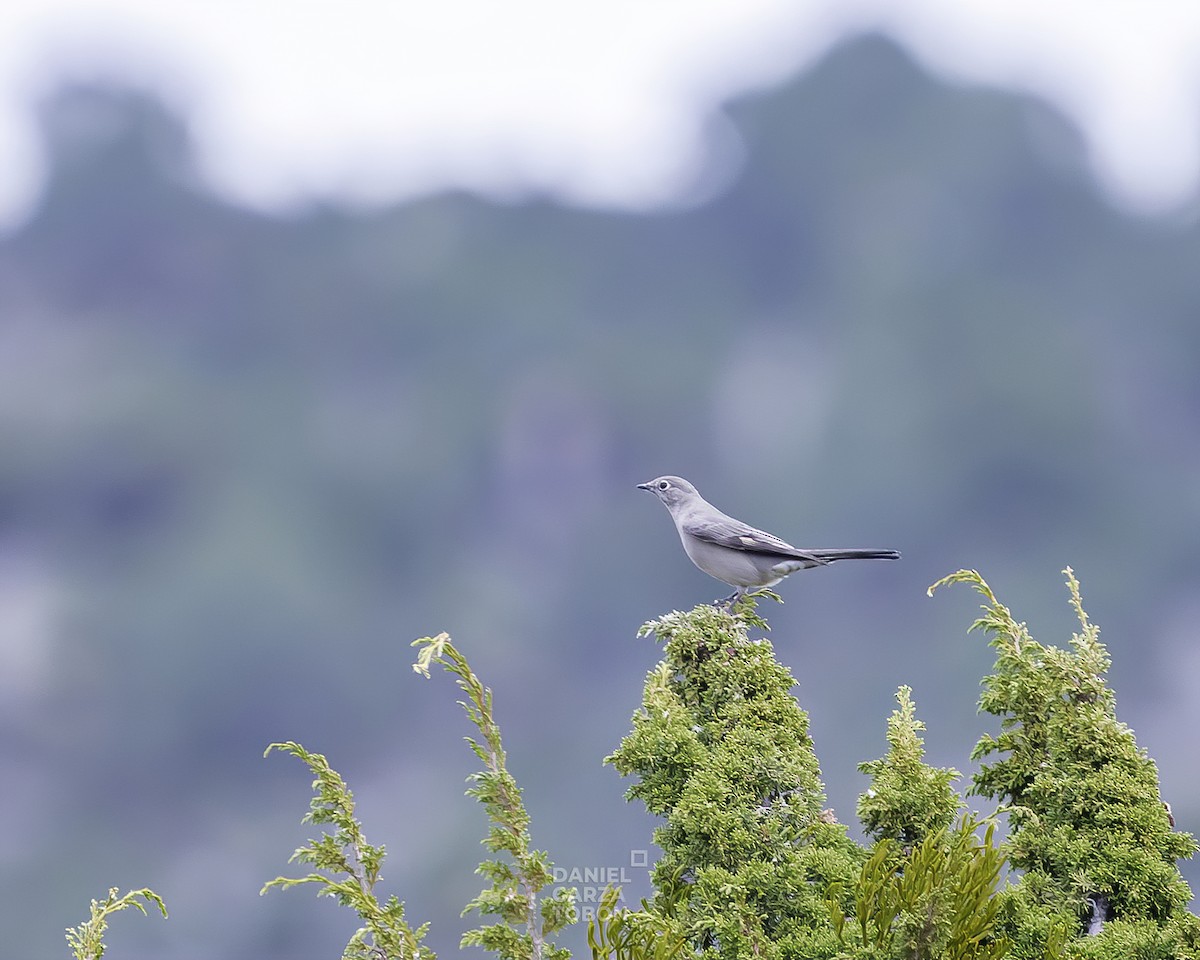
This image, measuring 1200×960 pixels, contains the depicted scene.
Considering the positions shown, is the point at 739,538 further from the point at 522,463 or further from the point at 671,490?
the point at 522,463

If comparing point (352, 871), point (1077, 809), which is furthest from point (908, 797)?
point (352, 871)

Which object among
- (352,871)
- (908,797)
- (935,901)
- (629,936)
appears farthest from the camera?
(908,797)

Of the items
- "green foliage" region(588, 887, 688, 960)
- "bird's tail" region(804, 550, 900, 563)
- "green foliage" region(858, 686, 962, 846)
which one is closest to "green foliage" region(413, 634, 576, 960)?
"green foliage" region(588, 887, 688, 960)

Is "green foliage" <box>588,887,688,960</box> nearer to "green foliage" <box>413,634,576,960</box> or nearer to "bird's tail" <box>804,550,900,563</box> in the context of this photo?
"green foliage" <box>413,634,576,960</box>

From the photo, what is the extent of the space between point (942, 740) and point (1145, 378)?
2523cm

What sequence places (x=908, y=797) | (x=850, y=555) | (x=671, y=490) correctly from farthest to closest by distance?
(x=671, y=490)
(x=850, y=555)
(x=908, y=797)

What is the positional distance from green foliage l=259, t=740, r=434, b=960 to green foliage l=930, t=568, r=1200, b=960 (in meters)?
1.78

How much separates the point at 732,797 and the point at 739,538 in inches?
96.9

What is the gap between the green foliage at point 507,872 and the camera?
3.96 metres

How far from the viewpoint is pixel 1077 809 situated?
451 cm

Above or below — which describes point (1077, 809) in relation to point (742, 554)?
below

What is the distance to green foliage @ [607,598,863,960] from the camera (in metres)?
4.34

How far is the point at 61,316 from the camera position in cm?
6544

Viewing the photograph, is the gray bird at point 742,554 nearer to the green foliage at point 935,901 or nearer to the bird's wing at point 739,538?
the bird's wing at point 739,538
